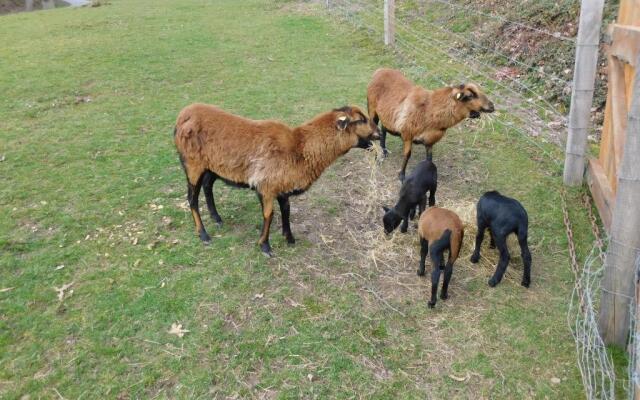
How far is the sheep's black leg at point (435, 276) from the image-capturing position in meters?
4.11

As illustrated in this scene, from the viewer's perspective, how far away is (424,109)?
20.4ft

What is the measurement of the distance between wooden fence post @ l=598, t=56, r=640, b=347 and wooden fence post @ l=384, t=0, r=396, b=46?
961 centimetres

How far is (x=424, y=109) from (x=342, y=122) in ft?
5.54

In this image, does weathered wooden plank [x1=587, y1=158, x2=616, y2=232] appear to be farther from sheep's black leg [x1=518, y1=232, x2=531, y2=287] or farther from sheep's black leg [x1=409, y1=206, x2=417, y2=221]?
sheep's black leg [x1=409, y1=206, x2=417, y2=221]

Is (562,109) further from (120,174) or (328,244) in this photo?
(120,174)

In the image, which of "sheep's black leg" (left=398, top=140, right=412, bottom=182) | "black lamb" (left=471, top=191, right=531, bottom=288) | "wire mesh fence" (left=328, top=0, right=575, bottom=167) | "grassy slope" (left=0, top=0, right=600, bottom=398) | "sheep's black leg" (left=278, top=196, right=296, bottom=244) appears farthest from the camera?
"wire mesh fence" (left=328, top=0, right=575, bottom=167)

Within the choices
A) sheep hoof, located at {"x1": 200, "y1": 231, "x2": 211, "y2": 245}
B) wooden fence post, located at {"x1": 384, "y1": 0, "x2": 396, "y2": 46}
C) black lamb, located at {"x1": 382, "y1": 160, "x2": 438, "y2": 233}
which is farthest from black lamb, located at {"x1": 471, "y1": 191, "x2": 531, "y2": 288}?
wooden fence post, located at {"x1": 384, "y1": 0, "x2": 396, "y2": 46}

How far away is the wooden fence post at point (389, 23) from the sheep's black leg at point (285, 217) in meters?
8.38

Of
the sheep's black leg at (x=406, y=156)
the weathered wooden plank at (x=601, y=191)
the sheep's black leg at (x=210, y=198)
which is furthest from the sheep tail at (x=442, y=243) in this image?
the sheep's black leg at (x=210, y=198)

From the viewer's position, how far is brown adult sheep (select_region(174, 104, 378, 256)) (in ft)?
16.0

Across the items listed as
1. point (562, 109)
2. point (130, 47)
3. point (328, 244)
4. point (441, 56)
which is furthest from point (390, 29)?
point (328, 244)

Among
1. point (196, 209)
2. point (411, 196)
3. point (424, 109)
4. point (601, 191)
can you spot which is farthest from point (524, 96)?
point (196, 209)

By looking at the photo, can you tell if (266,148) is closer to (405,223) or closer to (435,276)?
(405,223)

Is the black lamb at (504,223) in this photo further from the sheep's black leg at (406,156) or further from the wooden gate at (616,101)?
the sheep's black leg at (406,156)
